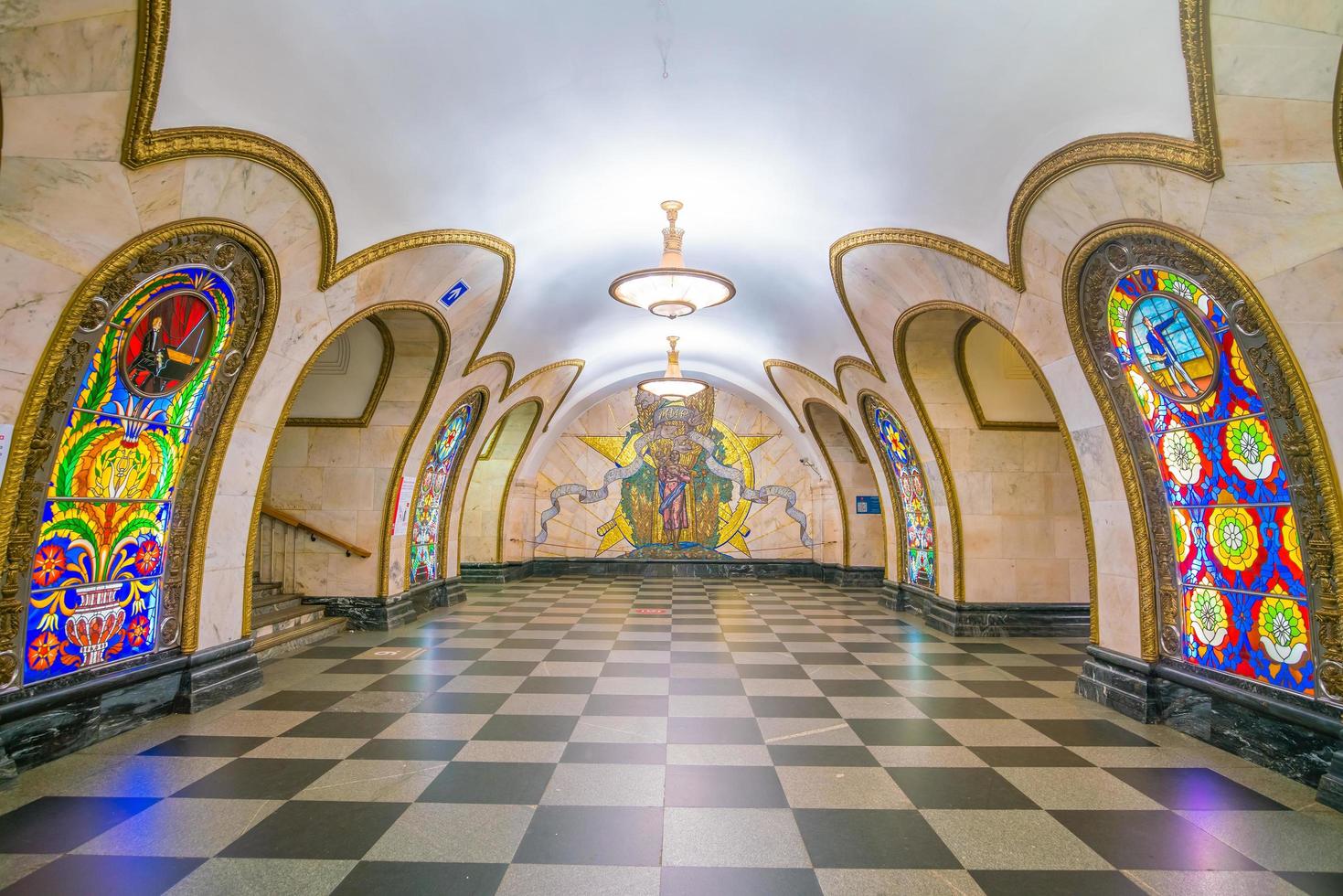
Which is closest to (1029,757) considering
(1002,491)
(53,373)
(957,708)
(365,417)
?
(957,708)

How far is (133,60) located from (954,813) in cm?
444

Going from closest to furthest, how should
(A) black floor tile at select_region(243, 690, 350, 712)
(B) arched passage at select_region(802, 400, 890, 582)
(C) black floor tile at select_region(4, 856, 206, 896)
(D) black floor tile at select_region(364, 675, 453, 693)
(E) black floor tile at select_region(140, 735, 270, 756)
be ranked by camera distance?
(C) black floor tile at select_region(4, 856, 206, 896)
(E) black floor tile at select_region(140, 735, 270, 756)
(A) black floor tile at select_region(243, 690, 350, 712)
(D) black floor tile at select_region(364, 675, 453, 693)
(B) arched passage at select_region(802, 400, 890, 582)

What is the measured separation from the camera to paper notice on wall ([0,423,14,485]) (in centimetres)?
306

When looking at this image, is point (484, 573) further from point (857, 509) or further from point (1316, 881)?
point (1316, 881)

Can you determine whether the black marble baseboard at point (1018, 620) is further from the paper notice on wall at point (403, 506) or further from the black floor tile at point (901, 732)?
the paper notice on wall at point (403, 506)

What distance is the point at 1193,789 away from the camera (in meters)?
3.21

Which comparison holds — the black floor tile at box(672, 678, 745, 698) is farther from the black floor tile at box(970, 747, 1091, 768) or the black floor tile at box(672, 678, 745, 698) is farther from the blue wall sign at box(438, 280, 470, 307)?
the blue wall sign at box(438, 280, 470, 307)

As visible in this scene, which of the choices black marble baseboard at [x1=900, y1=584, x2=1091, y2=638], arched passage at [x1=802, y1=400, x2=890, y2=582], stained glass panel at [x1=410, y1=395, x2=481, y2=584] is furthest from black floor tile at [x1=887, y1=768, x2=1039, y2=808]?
arched passage at [x1=802, y1=400, x2=890, y2=582]

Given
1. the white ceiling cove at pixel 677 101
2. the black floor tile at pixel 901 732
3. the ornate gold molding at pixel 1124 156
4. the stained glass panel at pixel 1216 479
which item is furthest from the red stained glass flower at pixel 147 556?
the stained glass panel at pixel 1216 479

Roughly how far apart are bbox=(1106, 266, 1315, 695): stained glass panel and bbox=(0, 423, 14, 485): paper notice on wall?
5470 mm

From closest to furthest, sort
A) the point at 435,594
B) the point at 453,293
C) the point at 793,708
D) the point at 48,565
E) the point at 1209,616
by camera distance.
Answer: the point at 48,565, the point at 1209,616, the point at 793,708, the point at 453,293, the point at 435,594

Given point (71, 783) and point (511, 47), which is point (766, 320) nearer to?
point (511, 47)

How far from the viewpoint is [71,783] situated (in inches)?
124

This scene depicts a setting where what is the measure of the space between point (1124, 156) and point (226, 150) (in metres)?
4.31
